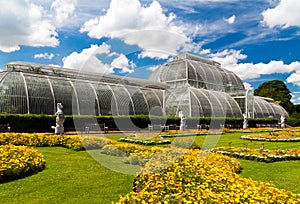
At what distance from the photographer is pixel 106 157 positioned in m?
14.3

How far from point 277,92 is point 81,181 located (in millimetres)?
90111

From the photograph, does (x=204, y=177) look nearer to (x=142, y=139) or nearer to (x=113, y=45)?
(x=113, y=45)

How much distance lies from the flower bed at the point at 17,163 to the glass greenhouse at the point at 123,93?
66.2 feet

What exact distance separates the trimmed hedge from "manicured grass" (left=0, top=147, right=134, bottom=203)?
16349 mm

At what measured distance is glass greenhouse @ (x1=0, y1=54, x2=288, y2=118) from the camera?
31.5 meters

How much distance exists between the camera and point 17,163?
987 cm

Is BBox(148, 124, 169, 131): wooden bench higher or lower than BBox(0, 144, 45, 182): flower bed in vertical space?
higher

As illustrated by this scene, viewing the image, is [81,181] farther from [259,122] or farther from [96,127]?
[259,122]

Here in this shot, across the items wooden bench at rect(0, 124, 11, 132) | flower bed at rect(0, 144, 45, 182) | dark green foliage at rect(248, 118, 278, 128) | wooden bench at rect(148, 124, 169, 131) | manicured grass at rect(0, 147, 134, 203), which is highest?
dark green foliage at rect(248, 118, 278, 128)

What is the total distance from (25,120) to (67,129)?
4.22 metres

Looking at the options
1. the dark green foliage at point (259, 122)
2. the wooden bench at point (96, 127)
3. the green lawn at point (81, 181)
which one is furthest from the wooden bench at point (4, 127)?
the dark green foliage at point (259, 122)

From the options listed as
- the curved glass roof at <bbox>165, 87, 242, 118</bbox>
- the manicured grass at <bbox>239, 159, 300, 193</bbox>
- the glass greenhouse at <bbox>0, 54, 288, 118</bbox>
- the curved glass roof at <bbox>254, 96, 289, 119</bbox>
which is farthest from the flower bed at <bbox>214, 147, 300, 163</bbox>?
the curved glass roof at <bbox>254, 96, 289, 119</bbox>

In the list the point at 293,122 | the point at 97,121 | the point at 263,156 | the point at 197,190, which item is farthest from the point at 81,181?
the point at 293,122

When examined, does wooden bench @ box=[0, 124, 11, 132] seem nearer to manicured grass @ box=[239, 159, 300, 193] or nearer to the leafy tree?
manicured grass @ box=[239, 159, 300, 193]
